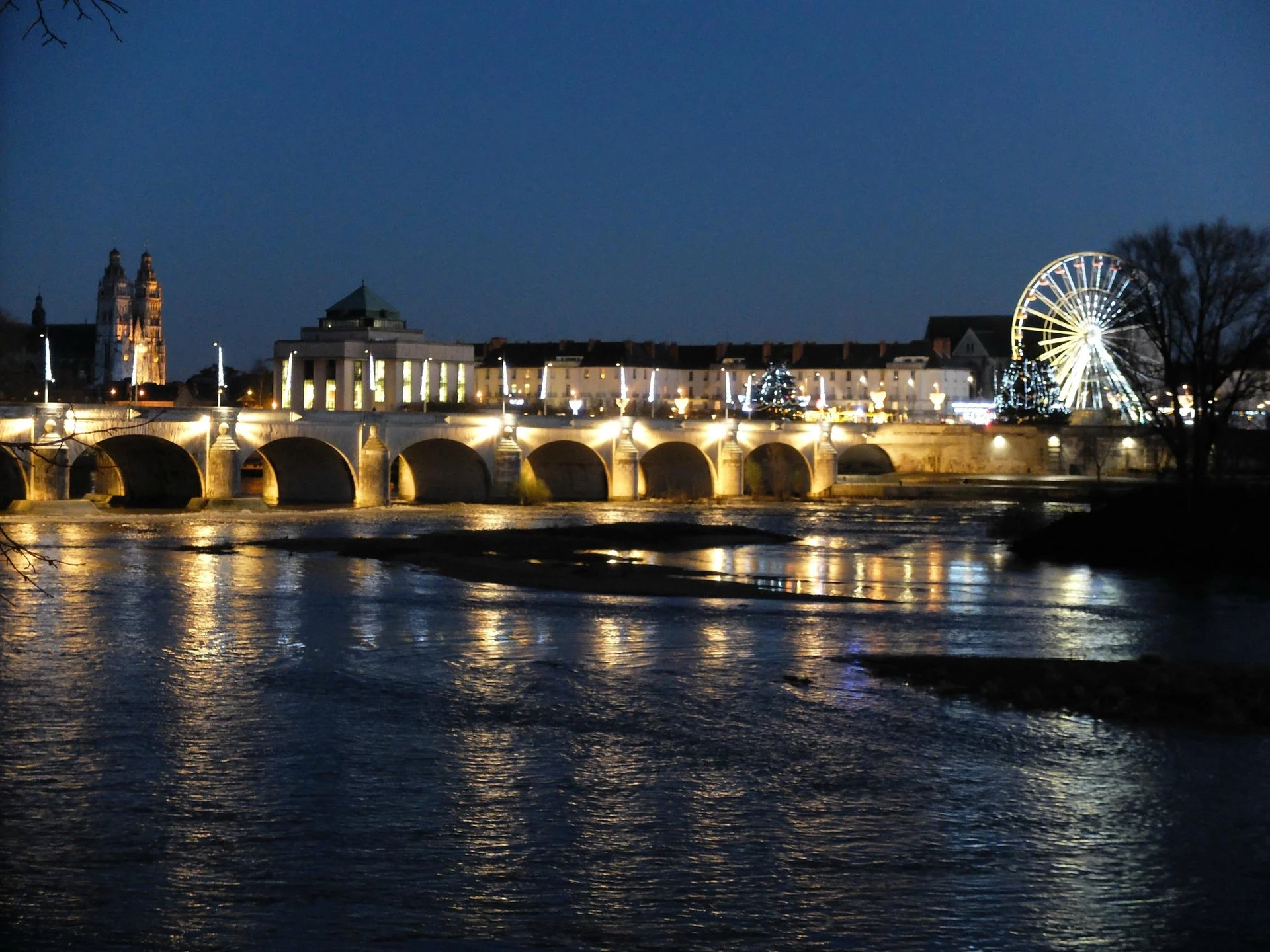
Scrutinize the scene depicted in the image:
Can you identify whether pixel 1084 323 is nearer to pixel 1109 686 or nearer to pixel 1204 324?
pixel 1204 324

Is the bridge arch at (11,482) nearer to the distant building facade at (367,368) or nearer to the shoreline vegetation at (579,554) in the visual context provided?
the shoreline vegetation at (579,554)

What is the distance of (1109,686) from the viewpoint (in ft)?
75.6

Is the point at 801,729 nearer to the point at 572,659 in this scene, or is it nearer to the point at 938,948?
the point at 572,659

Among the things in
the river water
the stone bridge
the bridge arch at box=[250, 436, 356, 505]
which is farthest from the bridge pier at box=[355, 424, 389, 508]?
the river water

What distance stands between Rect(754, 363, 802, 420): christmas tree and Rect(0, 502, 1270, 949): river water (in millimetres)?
88993

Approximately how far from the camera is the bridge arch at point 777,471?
88.0 m

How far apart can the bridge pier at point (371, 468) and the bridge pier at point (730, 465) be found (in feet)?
74.0

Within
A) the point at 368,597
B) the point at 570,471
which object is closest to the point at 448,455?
the point at 570,471

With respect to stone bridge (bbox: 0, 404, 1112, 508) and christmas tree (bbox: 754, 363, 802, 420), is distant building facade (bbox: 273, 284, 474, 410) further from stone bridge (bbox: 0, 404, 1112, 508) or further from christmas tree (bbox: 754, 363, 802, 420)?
christmas tree (bbox: 754, 363, 802, 420)

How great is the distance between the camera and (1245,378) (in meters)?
56.0

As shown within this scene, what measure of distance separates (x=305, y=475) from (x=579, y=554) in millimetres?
29462

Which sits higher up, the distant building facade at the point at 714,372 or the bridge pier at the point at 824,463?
the distant building facade at the point at 714,372

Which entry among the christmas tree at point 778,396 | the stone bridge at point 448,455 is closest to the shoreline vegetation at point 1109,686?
the stone bridge at point 448,455

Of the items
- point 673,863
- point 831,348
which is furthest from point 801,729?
point 831,348
